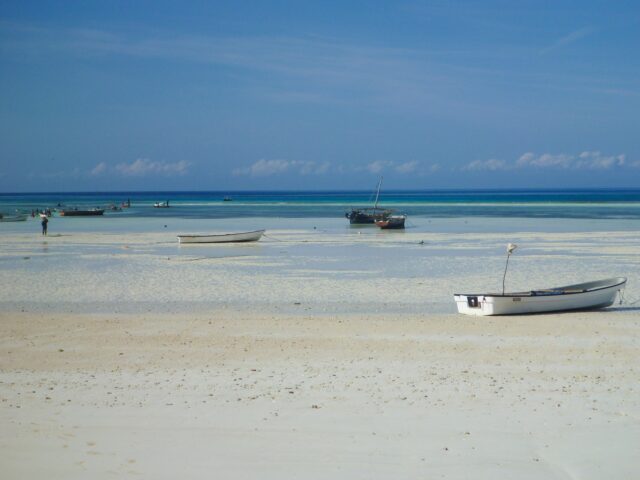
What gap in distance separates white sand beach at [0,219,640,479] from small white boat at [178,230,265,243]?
1711 centimetres

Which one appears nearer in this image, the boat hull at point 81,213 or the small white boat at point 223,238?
the small white boat at point 223,238

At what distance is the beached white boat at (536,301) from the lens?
18.2 meters

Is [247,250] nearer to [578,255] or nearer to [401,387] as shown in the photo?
[578,255]

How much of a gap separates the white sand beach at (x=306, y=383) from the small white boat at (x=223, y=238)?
1711cm

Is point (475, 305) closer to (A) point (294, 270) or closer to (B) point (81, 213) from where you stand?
(A) point (294, 270)

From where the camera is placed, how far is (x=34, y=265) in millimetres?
31219

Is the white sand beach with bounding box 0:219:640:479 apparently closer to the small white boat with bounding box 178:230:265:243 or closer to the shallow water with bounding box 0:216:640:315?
the shallow water with bounding box 0:216:640:315

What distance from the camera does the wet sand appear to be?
8.27 m

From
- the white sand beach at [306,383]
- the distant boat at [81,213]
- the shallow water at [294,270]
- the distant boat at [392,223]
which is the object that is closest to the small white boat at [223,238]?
the shallow water at [294,270]

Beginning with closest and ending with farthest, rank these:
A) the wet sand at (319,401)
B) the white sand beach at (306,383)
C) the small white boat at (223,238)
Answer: the wet sand at (319,401) → the white sand beach at (306,383) → the small white boat at (223,238)

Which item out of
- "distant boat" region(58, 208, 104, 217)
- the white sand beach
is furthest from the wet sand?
"distant boat" region(58, 208, 104, 217)

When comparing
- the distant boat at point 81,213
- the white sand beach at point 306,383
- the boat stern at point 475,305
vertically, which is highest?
the distant boat at point 81,213

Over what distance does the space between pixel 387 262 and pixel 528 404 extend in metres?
21.7

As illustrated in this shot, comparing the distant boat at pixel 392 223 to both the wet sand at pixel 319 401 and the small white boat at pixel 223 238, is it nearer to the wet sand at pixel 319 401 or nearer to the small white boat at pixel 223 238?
the small white boat at pixel 223 238
